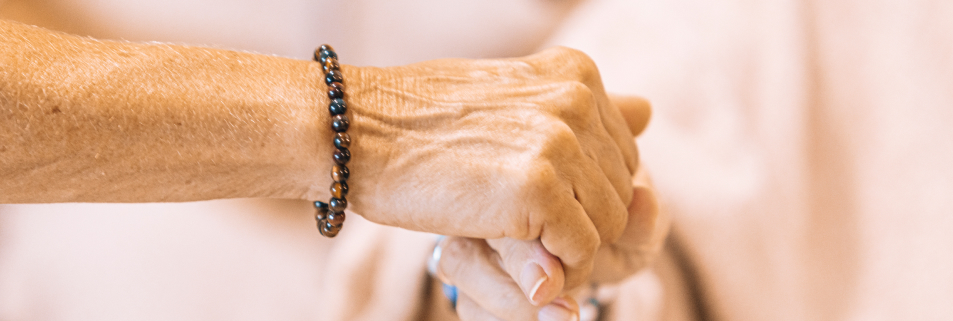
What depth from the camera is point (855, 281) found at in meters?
0.98

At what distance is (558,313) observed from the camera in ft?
2.68

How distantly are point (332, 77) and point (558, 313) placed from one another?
0.44m

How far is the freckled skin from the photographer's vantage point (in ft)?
1.94

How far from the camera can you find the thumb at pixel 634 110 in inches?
38.4

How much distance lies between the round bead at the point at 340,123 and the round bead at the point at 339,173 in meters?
0.04

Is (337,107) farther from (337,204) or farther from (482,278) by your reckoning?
(482,278)

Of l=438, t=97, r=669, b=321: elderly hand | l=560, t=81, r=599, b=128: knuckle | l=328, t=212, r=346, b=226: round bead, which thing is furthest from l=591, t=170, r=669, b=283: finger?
l=328, t=212, r=346, b=226: round bead

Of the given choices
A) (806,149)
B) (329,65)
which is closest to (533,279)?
(329,65)

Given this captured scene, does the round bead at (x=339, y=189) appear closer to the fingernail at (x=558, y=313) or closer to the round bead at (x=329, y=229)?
the round bead at (x=329, y=229)

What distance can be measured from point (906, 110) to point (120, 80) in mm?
1186

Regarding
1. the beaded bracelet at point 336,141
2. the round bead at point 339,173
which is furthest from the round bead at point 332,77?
the round bead at point 339,173

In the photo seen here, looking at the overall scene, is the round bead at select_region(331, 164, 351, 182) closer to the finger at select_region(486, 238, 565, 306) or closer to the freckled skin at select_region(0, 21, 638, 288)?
the freckled skin at select_region(0, 21, 638, 288)

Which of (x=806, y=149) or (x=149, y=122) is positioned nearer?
(x=149, y=122)

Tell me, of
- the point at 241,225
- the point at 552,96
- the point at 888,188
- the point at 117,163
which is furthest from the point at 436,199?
the point at 888,188
